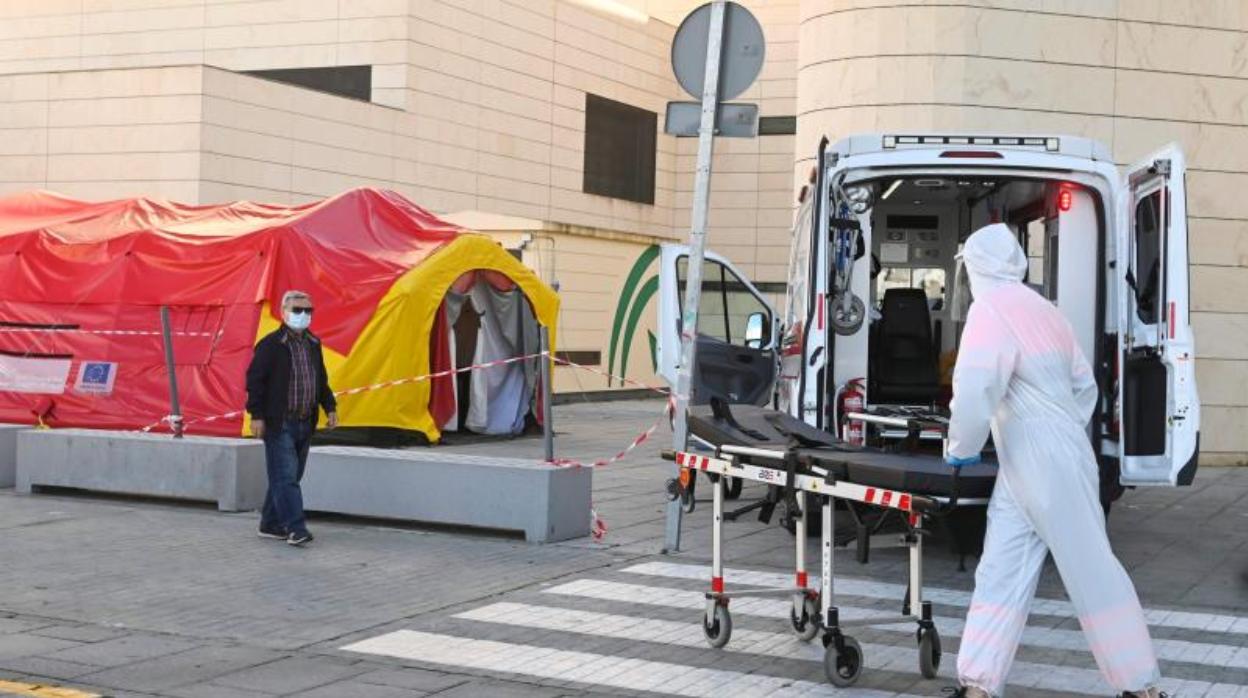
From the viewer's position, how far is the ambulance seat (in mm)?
12859

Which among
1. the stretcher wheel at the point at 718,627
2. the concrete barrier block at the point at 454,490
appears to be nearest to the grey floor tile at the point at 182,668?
the stretcher wheel at the point at 718,627

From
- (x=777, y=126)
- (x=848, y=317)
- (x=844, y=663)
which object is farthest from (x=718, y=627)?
(x=777, y=126)

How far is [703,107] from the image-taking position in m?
10.7

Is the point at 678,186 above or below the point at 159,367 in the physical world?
above

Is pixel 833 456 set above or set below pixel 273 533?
above

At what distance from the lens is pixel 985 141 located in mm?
10438

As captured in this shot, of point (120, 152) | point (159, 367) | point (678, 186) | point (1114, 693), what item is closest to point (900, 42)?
point (159, 367)

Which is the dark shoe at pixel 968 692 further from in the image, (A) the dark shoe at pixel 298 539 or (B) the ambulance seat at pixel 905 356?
(B) the ambulance seat at pixel 905 356

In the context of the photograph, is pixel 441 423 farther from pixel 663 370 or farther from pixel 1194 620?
pixel 1194 620

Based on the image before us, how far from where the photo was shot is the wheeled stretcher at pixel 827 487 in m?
6.74

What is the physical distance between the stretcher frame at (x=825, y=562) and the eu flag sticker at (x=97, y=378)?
1220cm

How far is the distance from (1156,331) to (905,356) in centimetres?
305

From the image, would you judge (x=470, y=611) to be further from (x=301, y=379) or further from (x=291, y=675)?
(x=301, y=379)

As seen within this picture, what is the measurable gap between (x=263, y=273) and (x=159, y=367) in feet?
5.74
